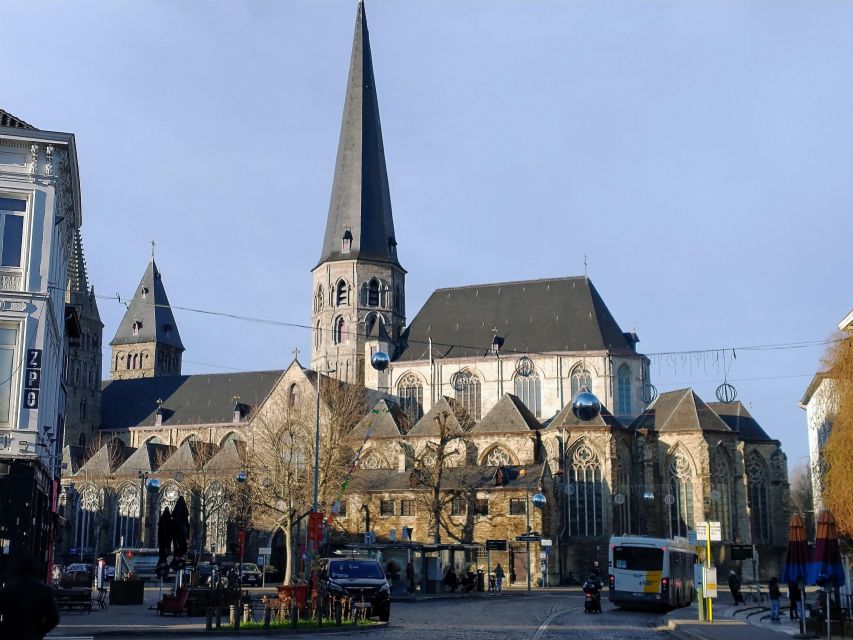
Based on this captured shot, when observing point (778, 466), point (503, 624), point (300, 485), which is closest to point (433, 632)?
point (503, 624)

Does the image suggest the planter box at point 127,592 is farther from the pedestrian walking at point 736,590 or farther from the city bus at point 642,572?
the pedestrian walking at point 736,590

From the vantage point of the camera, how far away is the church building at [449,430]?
202 feet

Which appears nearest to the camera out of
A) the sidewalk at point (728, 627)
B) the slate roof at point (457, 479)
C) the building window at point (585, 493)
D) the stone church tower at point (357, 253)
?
the sidewalk at point (728, 627)

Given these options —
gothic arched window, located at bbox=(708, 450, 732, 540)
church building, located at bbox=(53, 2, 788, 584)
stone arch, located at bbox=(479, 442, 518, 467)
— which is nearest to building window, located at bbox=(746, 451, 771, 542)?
church building, located at bbox=(53, 2, 788, 584)

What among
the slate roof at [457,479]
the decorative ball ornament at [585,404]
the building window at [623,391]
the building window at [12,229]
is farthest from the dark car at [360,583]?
the building window at [623,391]

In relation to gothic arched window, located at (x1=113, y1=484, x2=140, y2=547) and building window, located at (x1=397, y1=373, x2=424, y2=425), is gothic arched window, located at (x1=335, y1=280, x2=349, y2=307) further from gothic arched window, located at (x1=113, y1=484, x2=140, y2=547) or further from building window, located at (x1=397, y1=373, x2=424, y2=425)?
gothic arched window, located at (x1=113, y1=484, x2=140, y2=547)

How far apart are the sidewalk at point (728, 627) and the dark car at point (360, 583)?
22.6 ft

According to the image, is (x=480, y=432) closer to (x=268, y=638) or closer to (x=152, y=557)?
(x=152, y=557)

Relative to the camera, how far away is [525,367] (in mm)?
74250

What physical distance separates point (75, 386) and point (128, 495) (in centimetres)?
1680

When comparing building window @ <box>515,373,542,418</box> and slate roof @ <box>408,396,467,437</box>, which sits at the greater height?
building window @ <box>515,373,542,418</box>

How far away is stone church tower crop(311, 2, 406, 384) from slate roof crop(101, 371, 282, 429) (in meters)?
12.4

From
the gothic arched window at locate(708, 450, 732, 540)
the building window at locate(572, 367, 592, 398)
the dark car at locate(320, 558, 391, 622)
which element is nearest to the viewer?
the dark car at locate(320, 558, 391, 622)

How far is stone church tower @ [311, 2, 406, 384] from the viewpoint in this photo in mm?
80625
